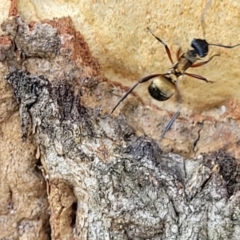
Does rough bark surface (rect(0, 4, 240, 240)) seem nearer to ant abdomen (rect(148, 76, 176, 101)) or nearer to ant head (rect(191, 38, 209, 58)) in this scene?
ant abdomen (rect(148, 76, 176, 101))

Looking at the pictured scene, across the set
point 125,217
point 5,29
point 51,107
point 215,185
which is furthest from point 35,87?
Result: point 215,185

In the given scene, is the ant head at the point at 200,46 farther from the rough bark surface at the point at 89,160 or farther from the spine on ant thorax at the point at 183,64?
the rough bark surface at the point at 89,160

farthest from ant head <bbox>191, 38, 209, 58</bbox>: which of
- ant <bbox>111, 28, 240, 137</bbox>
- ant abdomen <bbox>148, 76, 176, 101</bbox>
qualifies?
ant abdomen <bbox>148, 76, 176, 101</bbox>

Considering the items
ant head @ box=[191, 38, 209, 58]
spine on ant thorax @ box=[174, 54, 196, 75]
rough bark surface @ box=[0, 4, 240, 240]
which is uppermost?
ant head @ box=[191, 38, 209, 58]

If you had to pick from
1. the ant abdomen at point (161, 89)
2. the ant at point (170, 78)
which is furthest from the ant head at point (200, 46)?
the ant abdomen at point (161, 89)

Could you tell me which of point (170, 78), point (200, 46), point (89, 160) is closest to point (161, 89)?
point (170, 78)

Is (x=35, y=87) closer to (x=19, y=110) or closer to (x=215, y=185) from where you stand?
(x=19, y=110)

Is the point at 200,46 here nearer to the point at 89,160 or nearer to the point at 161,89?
the point at 161,89
